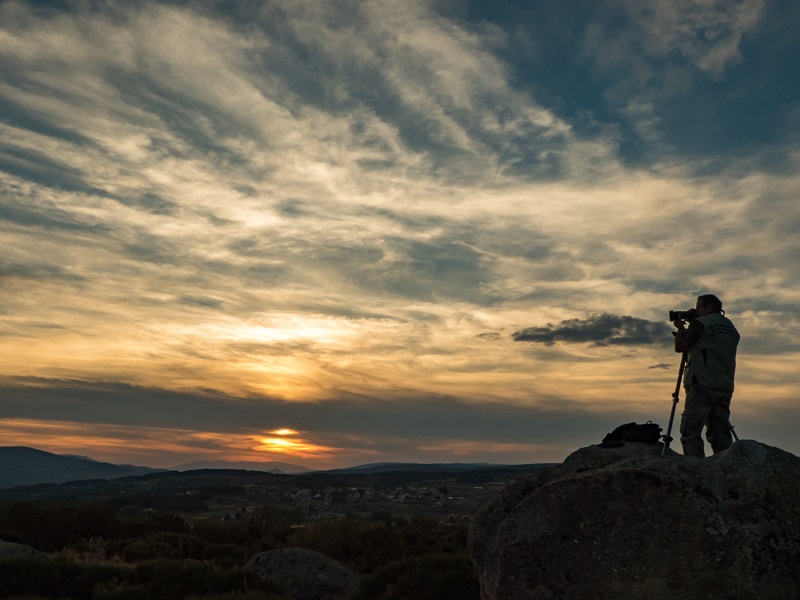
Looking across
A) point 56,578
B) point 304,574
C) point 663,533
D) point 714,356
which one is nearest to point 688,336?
point 714,356

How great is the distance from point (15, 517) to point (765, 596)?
26.6 m

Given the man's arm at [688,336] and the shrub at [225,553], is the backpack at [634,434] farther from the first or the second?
the shrub at [225,553]

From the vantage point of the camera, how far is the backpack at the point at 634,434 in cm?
1104

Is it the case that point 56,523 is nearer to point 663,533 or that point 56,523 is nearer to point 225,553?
point 225,553

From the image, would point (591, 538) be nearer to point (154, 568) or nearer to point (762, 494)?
point (762, 494)

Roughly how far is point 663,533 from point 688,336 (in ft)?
13.9

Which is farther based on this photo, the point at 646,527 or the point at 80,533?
the point at 80,533

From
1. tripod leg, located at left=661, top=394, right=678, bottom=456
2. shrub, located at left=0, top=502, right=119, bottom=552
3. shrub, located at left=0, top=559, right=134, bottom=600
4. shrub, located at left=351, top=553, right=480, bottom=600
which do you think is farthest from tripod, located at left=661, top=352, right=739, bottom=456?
shrub, located at left=0, top=502, right=119, bottom=552

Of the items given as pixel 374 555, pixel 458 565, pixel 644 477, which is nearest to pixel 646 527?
pixel 644 477

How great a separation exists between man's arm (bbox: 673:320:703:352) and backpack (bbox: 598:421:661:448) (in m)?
1.51

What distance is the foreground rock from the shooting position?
268 inches

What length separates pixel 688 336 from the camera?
10.5m

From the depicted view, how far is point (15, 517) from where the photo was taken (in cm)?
2520

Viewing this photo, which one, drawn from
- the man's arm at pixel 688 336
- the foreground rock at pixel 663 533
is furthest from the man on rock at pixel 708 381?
the foreground rock at pixel 663 533
